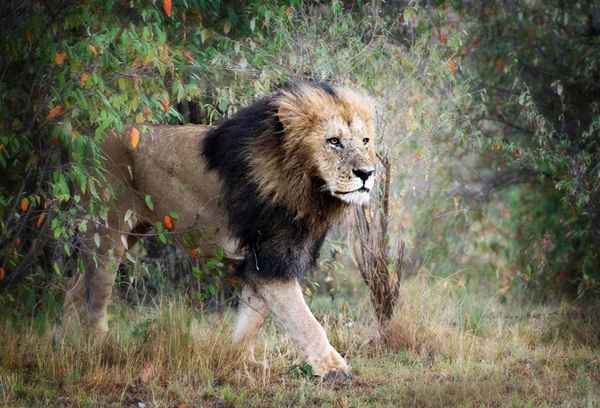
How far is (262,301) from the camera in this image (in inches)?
223

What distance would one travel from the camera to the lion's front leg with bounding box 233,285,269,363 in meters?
5.64

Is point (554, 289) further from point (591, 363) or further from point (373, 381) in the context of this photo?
point (373, 381)

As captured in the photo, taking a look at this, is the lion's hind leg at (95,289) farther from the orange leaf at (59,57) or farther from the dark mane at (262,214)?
the orange leaf at (59,57)

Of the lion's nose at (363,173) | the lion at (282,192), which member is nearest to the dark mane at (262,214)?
the lion at (282,192)

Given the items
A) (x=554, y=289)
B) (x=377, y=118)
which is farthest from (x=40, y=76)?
(x=554, y=289)

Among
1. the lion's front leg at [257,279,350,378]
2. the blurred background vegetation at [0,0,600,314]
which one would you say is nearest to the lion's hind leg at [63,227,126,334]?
the blurred background vegetation at [0,0,600,314]

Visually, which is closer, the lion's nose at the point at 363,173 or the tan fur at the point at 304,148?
the lion's nose at the point at 363,173

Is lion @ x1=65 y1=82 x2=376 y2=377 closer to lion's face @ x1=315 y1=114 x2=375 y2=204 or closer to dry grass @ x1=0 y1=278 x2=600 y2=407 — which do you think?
lion's face @ x1=315 y1=114 x2=375 y2=204

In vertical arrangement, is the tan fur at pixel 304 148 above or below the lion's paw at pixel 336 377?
above

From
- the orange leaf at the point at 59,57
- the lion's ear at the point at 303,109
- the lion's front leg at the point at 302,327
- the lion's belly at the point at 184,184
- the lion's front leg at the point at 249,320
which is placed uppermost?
the orange leaf at the point at 59,57

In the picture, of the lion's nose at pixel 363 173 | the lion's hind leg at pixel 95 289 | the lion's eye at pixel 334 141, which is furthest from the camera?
the lion's hind leg at pixel 95 289

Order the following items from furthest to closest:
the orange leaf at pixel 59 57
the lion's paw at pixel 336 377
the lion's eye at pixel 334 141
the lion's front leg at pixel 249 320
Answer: the lion's front leg at pixel 249 320 → the lion's paw at pixel 336 377 → the lion's eye at pixel 334 141 → the orange leaf at pixel 59 57

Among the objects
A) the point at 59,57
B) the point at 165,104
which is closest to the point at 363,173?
the point at 165,104

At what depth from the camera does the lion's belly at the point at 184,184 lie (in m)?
5.72
